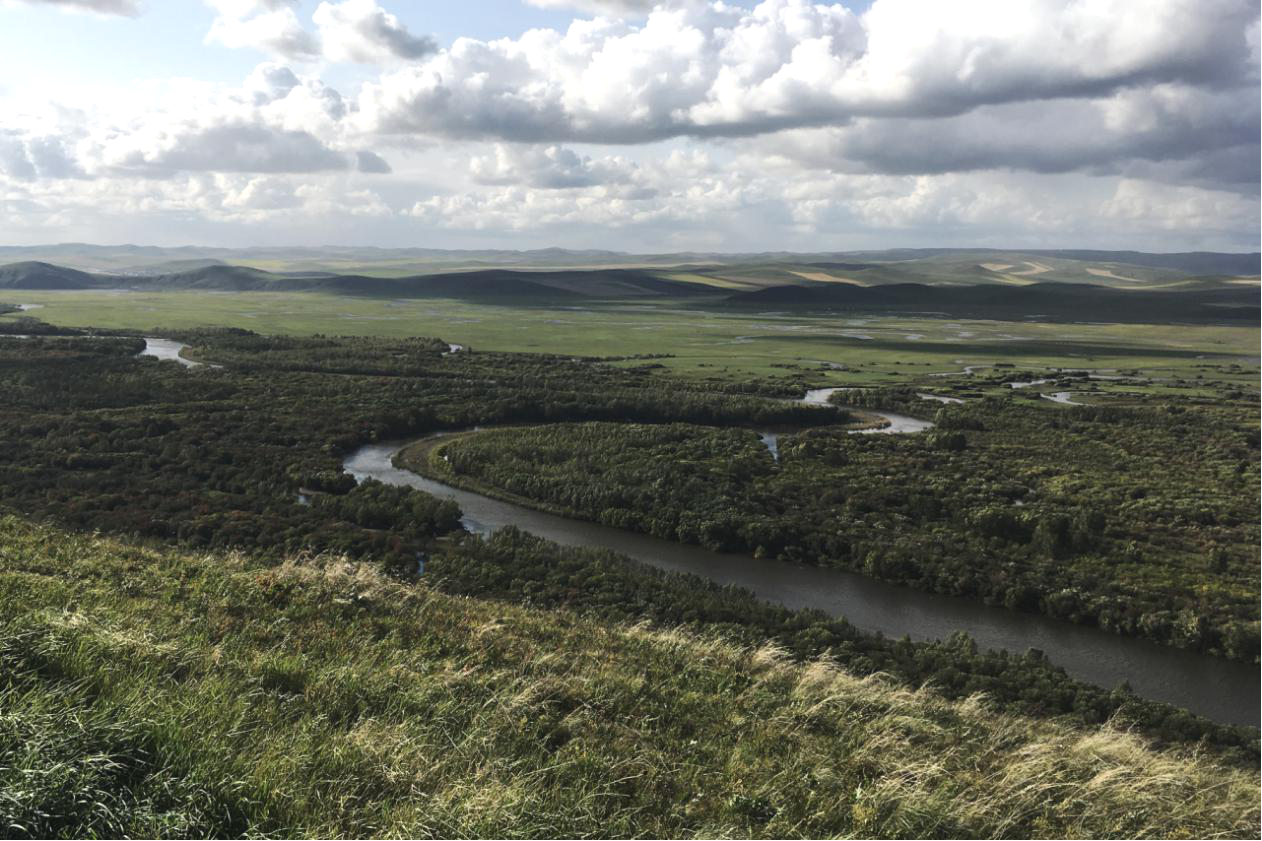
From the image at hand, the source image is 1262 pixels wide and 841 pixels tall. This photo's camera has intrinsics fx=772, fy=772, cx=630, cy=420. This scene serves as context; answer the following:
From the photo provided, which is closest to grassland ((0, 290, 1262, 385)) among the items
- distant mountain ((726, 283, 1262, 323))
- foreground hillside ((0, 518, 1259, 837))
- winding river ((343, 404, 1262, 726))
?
distant mountain ((726, 283, 1262, 323))

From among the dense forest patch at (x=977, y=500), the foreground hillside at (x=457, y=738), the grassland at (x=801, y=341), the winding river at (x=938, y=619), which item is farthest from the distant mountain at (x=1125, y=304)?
the foreground hillside at (x=457, y=738)

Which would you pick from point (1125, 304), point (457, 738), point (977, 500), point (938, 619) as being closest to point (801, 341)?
point (1125, 304)

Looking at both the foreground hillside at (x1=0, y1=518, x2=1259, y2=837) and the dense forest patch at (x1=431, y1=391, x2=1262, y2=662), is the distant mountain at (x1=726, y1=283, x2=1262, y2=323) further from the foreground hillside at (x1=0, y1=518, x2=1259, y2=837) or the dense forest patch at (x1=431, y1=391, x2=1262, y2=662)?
the foreground hillside at (x1=0, y1=518, x2=1259, y2=837)

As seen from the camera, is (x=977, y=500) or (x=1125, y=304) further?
(x=1125, y=304)

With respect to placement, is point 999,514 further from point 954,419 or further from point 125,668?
point 125,668

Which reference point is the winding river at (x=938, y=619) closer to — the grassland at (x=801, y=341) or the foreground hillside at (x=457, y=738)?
the foreground hillside at (x=457, y=738)

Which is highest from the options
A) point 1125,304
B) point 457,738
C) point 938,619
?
point 1125,304

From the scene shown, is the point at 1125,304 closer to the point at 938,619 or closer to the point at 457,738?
the point at 938,619
